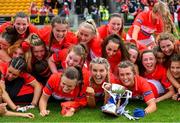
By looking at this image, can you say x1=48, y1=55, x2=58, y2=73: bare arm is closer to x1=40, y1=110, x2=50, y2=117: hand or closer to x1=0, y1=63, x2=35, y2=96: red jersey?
x1=0, y1=63, x2=35, y2=96: red jersey

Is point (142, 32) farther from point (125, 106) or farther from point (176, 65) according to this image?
point (125, 106)

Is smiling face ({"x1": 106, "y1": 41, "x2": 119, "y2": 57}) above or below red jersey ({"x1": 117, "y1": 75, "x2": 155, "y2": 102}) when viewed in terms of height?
above

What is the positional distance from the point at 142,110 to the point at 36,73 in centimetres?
169

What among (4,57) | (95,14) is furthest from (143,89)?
(95,14)

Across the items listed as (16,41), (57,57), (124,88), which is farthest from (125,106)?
(16,41)

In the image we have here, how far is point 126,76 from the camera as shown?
494 cm

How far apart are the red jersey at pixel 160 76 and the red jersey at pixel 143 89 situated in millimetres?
508

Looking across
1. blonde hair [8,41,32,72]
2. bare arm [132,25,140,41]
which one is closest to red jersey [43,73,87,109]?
blonde hair [8,41,32,72]

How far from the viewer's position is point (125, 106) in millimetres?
5043

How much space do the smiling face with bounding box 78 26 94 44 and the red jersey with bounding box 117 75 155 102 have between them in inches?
38.1

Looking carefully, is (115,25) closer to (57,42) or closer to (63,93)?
(57,42)

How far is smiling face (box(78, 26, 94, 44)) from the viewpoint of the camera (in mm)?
5555

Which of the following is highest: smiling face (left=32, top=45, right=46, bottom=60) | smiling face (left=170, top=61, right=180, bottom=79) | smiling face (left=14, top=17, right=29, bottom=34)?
smiling face (left=14, top=17, right=29, bottom=34)

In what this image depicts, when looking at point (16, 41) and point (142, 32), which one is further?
point (142, 32)
